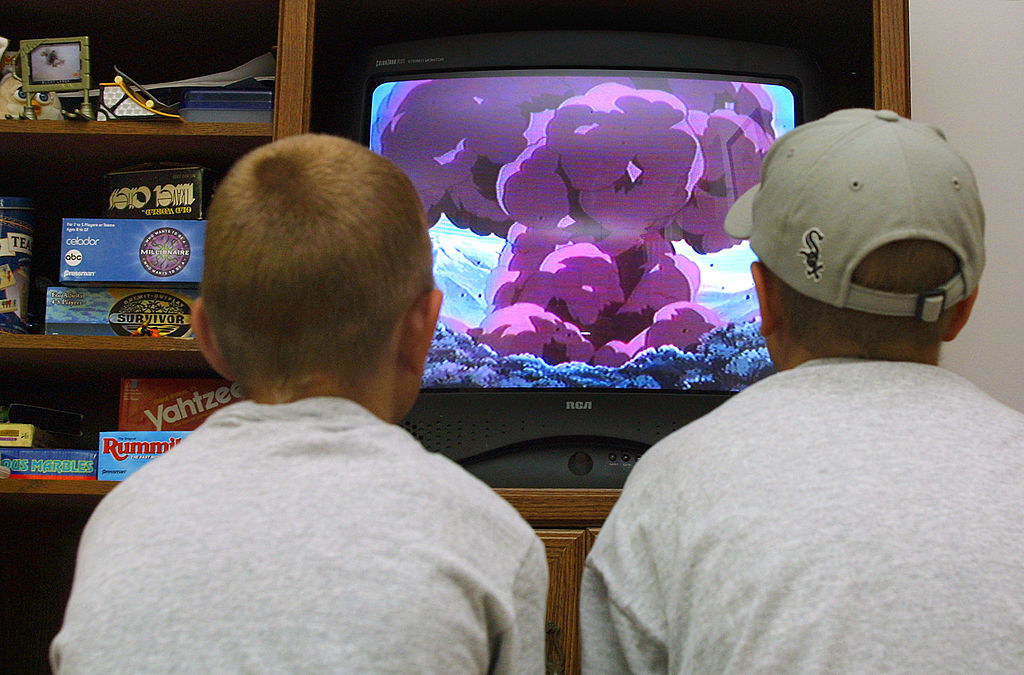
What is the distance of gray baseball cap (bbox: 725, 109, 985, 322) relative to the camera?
1.00 meters

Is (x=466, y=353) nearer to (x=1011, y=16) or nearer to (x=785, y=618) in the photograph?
(x=785, y=618)

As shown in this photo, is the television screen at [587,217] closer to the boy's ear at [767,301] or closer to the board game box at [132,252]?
the board game box at [132,252]

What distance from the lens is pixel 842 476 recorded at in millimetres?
907

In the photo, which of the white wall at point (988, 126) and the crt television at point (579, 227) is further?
the white wall at point (988, 126)

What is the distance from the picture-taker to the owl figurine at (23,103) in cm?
188

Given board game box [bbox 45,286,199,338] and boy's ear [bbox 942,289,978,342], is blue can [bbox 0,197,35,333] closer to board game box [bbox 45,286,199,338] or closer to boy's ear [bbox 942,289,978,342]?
board game box [bbox 45,286,199,338]

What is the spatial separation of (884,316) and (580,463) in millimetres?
751

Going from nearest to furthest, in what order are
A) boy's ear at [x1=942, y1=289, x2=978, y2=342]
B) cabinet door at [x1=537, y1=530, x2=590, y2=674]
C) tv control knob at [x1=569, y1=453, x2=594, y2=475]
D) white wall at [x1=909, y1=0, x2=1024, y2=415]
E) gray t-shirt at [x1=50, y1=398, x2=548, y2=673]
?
gray t-shirt at [x1=50, y1=398, x2=548, y2=673], boy's ear at [x1=942, y1=289, x2=978, y2=342], cabinet door at [x1=537, y1=530, x2=590, y2=674], tv control knob at [x1=569, y1=453, x2=594, y2=475], white wall at [x1=909, y1=0, x2=1024, y2=415]

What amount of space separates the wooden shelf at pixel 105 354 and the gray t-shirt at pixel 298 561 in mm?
867

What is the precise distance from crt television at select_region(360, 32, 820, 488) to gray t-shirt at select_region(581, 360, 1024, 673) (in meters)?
0.66

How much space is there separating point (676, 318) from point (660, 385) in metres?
0.11

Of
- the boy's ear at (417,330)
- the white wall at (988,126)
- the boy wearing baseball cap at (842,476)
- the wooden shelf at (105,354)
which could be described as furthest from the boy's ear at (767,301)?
the white wall at (988,126)

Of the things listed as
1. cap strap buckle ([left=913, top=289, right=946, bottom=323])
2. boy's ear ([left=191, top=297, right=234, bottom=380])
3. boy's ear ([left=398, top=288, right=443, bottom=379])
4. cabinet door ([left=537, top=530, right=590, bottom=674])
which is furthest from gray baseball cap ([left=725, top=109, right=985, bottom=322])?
cabinet door ([left=537, top=530, right=590, bottom=674])

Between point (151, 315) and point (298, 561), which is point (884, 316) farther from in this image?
point (151, 315)
